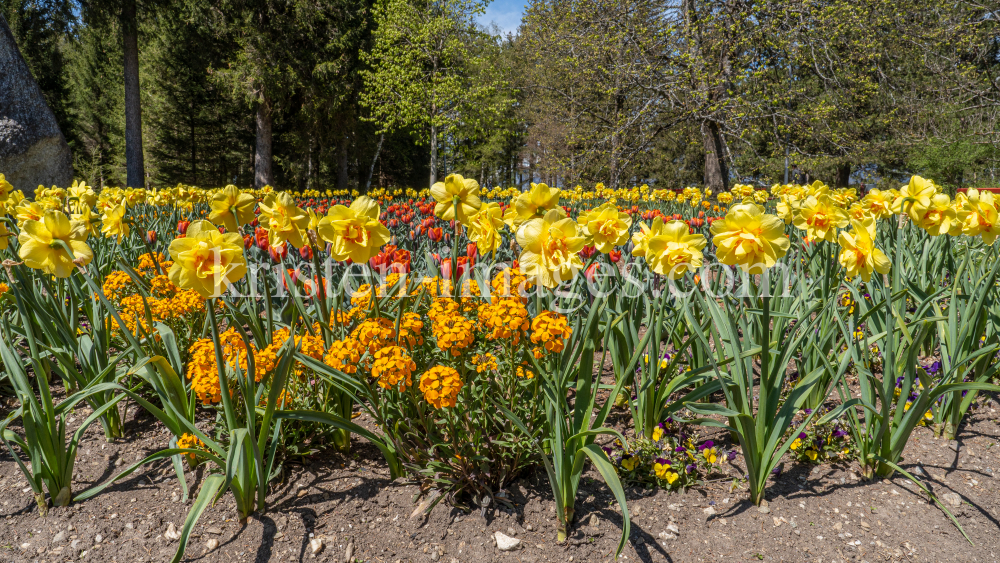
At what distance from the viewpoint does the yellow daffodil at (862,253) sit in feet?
5.01

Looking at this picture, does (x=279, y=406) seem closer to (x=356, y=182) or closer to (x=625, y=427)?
(x=625, y=427)

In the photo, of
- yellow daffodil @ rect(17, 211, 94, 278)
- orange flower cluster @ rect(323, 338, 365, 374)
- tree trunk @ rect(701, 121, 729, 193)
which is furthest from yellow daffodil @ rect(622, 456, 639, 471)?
tree trunk @ rect(701, 121, 729, 193)

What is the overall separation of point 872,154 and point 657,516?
19330mm

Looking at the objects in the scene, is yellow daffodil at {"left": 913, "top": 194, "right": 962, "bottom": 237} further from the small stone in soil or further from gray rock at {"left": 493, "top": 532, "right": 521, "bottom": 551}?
the small stone in soil

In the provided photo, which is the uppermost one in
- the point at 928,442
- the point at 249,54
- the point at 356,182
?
the point at 249,54

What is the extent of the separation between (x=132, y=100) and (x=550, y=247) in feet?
43.0

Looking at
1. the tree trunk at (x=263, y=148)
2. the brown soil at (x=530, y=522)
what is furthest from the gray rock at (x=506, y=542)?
the tree trunk at (x=263, y=148)

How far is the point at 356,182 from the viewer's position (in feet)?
81.3

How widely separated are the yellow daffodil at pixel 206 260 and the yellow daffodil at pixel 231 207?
1.00 feet

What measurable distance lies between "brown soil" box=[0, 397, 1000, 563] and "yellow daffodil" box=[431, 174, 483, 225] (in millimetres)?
970

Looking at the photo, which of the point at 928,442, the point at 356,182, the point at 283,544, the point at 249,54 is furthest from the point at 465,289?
the point at 356,182

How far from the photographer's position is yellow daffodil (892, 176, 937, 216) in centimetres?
189

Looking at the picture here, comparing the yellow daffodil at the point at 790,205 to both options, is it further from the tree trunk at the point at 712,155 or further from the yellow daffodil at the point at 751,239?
the tree trunk at the point at 712,155

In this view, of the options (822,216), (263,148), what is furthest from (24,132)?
(822,216)
